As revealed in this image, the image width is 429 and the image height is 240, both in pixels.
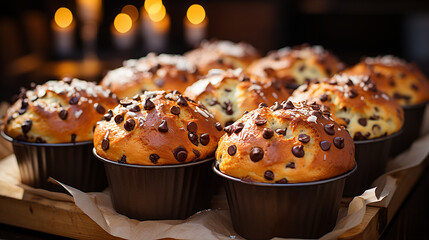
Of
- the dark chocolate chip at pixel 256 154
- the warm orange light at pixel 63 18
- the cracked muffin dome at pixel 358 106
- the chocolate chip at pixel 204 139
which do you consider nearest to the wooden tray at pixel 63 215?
the cracked muffin dome at pixel 358 106

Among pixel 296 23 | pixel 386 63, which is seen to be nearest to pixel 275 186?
pixel 386 63

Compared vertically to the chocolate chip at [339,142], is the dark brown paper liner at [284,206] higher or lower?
lower

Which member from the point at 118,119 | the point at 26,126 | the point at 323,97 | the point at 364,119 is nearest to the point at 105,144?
the point at 118,119

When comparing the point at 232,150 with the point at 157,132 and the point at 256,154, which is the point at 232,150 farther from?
the point at 157,132

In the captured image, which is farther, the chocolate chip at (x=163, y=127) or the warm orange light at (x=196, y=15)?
the warm orange light at (x=196, y=15)

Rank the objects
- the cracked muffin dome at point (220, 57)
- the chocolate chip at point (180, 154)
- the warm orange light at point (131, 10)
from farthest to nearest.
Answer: the warm orange light at point (131, 10), the cracked muffin dome at point (220, 57), the chocolate chip at point (180, 154)

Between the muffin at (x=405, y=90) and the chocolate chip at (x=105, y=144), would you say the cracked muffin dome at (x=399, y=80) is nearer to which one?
the muffin at (x=405, y=90)

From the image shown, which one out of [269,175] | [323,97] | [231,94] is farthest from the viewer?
[231,94]
